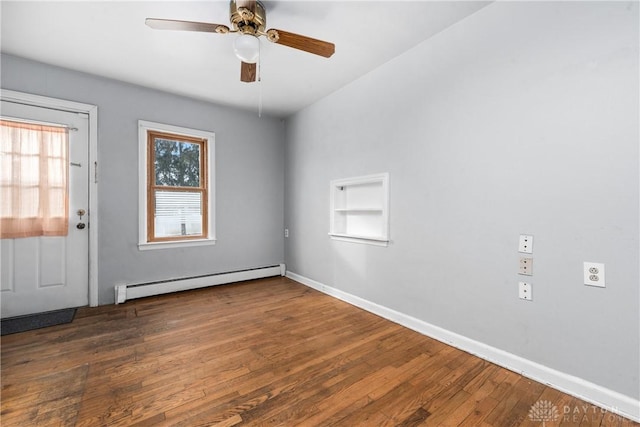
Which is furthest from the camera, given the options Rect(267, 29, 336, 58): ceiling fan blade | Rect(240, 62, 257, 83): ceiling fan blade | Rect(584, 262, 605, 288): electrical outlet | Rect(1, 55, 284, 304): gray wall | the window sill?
the window sill

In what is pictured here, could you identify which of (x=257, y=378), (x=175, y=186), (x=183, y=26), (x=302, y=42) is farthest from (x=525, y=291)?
(x=175, y=186)

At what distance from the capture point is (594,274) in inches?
63.6

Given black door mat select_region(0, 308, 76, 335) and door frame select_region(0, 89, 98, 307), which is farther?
door frame select_region(0, 89, 98, 307)

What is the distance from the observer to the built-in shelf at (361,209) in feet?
9.51

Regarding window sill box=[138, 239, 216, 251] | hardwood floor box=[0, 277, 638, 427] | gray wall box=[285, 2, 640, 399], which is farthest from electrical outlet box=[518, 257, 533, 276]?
window sill box=[138, 239, 216, 251]

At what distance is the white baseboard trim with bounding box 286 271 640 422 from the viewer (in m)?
1.51

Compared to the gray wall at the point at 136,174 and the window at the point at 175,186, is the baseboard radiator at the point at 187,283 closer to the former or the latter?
the gray wall at the point at 136,174

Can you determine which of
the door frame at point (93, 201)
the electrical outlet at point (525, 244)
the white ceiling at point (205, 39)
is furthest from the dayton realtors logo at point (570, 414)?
the door frame at point (93, 201)

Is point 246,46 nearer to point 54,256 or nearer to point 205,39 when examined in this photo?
point 205,39

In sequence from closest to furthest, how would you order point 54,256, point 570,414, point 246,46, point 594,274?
point 570,414
point 594,274
point 246,46
point 54,256

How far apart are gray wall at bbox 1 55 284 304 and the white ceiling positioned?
222 millimetres

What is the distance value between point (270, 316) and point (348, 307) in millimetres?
909

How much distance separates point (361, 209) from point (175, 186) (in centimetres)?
260

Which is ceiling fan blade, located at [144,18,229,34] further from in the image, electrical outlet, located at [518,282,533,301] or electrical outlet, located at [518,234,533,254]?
electrical outlet, located at [518,282,533,301]
